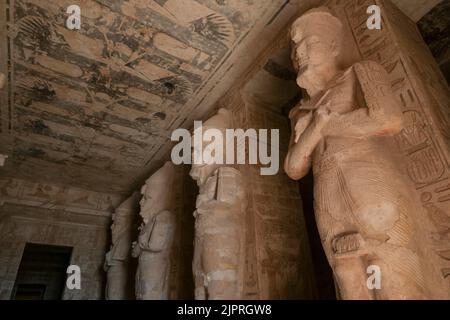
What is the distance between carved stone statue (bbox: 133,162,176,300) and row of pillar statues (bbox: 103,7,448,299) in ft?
5.02

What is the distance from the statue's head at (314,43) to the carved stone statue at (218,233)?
1.42 meters

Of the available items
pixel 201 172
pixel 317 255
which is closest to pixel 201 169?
pixel 201 172

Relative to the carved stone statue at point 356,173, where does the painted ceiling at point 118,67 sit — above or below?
above

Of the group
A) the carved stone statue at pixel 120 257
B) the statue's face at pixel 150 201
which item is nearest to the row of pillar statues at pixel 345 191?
the statue's face at pixel 150 201

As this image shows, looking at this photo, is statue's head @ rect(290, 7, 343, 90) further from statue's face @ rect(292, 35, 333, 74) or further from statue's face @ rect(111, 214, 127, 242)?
statue's face @ rect(111, 214, 127, 242)

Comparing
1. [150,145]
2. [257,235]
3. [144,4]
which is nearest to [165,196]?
[150,145]

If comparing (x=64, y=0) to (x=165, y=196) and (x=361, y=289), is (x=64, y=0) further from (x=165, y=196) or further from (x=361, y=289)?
(x=361, y=289)

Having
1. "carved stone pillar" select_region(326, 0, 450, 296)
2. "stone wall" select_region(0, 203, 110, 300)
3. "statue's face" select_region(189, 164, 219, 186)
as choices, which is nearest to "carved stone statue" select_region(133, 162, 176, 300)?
"statue's face" select_region(189, 164, 219, 186)

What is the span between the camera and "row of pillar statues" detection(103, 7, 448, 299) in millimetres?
1581

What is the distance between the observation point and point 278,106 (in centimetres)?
442

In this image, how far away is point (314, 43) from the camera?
236cm

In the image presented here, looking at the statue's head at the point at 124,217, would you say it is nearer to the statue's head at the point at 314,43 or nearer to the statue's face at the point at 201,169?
the statue's face at the point at 201,169

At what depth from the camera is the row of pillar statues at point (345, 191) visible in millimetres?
1581

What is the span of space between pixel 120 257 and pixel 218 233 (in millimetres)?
3839
